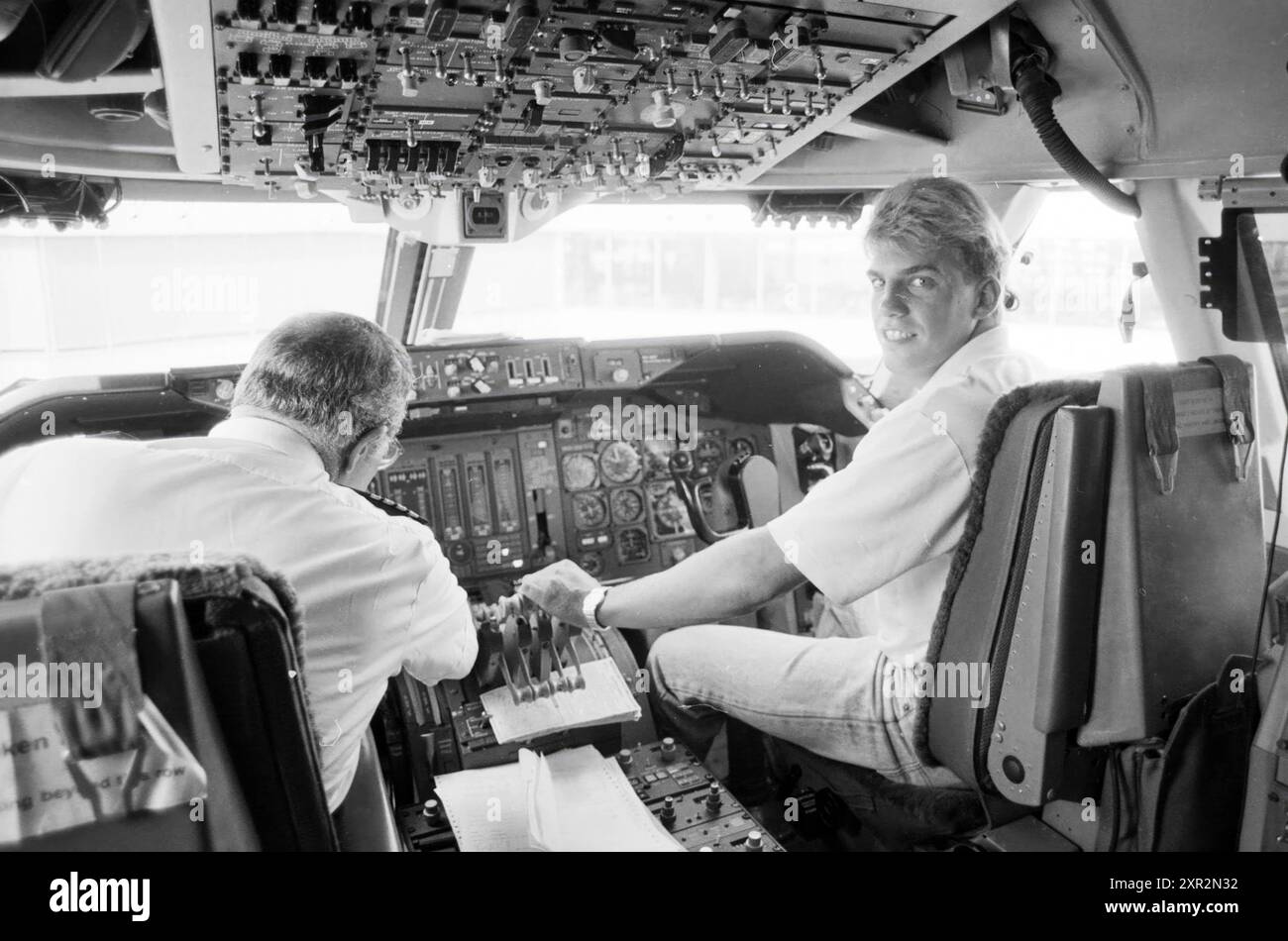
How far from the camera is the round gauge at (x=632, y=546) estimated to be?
3166 millimetres

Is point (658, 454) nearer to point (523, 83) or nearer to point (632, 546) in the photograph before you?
point (632, 546)

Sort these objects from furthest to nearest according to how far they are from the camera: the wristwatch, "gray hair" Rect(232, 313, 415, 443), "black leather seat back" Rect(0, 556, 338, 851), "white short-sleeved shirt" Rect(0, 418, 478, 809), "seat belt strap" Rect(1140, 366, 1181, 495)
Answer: the wristwatch
"gray hair" Rect(232, 313, 415, 443)
"seat belt strap" Rect(1140, 366, 1181, 495)
"white short-sleeved shirt" Rect(0, 418, 478, 809)
"black leather seat back" Rect(0, 556, 338, 851)

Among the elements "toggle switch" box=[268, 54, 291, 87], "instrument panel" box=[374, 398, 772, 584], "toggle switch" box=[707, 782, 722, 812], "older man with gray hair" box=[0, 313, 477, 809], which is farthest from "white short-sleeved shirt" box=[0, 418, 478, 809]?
"instrument panel" box=[374, 398, 772, 584]

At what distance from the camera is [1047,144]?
196 centimetres

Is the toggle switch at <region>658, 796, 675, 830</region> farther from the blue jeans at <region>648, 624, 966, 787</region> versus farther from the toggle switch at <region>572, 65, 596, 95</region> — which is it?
the toggle switch at <region>572, 65, 596, 95</region>

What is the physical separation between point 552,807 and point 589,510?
1.37 m

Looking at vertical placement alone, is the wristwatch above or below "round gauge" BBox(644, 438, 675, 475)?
below

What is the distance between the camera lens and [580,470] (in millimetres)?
3113

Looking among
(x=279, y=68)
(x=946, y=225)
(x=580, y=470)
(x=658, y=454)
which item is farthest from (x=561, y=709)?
(x=279, y=68)

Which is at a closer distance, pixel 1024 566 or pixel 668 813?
pixel 1024 566

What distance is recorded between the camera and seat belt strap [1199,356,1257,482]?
5.09 ft

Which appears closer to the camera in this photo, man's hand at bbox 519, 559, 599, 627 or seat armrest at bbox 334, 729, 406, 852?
seat armrest at bbox 334, 729, 406, 852

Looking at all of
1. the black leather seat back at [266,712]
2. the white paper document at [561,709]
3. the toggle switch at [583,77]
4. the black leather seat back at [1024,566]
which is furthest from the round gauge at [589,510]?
the black leather seat back at [266,712]
